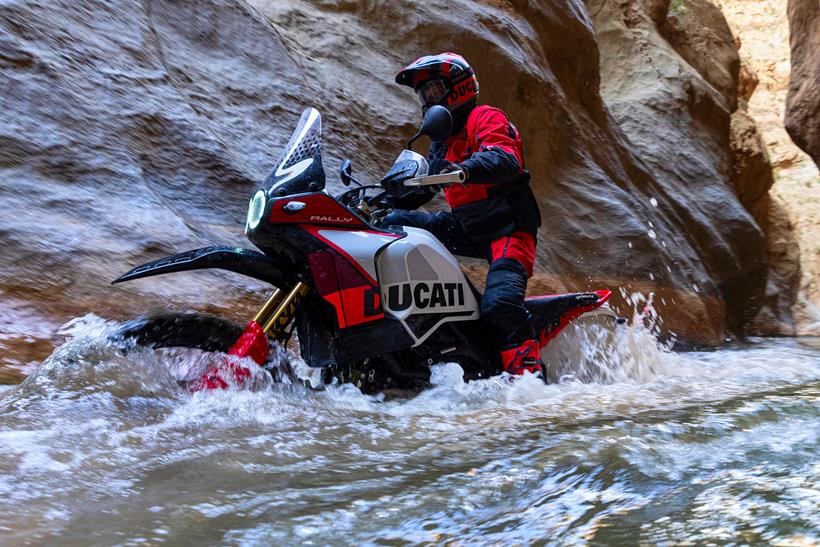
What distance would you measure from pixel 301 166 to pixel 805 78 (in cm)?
991

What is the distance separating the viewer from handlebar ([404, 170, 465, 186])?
304 centimetres

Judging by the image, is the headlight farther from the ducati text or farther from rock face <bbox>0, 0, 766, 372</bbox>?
rock face <bbox>0, 0, 766, 372</bbox>

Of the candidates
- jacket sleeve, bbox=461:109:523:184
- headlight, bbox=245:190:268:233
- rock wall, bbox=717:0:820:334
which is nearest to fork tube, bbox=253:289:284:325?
headlight, bbox=245:190:268:233

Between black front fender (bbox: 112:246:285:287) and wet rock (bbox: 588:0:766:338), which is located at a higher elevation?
wet rock (bbox: 588:0:766:338)

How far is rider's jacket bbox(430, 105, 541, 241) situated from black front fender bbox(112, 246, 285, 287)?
1217 mm

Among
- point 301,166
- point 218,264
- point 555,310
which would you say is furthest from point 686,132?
point 218,264

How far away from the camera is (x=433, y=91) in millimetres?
3867

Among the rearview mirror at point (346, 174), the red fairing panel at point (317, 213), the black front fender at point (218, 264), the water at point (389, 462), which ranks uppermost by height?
the rearview mirror at point (346, 174)

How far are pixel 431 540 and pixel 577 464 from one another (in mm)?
672

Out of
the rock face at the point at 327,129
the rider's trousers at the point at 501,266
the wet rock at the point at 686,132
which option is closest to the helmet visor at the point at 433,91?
the rider's trousers at the point at 501,266

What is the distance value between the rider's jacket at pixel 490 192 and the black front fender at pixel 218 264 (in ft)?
3.99

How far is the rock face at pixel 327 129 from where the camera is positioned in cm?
432

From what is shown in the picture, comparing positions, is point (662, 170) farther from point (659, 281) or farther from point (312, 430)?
point (312, 430)

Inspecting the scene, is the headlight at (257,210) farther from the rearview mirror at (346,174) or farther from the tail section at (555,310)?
the tail section at (555,310)
